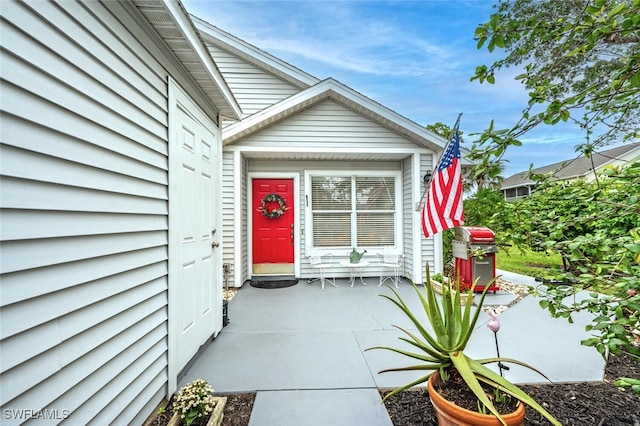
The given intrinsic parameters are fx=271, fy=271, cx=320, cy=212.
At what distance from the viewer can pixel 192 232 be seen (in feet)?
Answer: 8.27

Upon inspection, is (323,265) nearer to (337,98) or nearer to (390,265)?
(390,265)

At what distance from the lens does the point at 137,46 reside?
1775 mm

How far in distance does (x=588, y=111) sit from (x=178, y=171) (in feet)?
8.72

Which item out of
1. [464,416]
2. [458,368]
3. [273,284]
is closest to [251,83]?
[273,284]

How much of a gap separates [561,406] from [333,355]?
1707mm

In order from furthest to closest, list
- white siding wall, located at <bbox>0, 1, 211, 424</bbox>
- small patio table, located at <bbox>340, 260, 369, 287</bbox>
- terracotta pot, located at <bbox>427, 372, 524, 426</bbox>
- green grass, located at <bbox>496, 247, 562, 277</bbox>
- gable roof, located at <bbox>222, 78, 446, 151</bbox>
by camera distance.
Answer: green grass, located at <bbox>496, 247, 562, 277</bbox> → small patio table, located at <bbox>340, 260, 369, 287</bbox> → gable roof, located at <bbox>222, 78, 446, 151</bbox> → terracotta pot, located at <bbox>427, 372, 524, 426</bbox> → white siding wall, located at <bbox>0, 1, 211, 424</bbox>

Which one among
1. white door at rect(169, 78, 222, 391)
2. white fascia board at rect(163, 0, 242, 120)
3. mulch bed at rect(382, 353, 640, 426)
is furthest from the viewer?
white door at rect(169, 78, 222, 391)

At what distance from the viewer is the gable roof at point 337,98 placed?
4766 mm

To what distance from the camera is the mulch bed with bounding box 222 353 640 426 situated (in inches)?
68.4

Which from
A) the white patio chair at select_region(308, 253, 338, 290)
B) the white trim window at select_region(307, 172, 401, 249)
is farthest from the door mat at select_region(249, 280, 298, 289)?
the white trim window at select_region(307, 172, 401, 249)

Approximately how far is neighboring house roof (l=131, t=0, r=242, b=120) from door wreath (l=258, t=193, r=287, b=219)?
9.03ft

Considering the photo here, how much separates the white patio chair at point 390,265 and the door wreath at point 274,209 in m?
2.36

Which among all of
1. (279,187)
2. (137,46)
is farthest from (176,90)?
(279,187)

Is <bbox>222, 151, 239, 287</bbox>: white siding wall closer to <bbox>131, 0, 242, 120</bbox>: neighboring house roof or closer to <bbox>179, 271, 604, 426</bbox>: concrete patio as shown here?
<bbox>179, 271, 604, 426</bbox>: concrete patio
